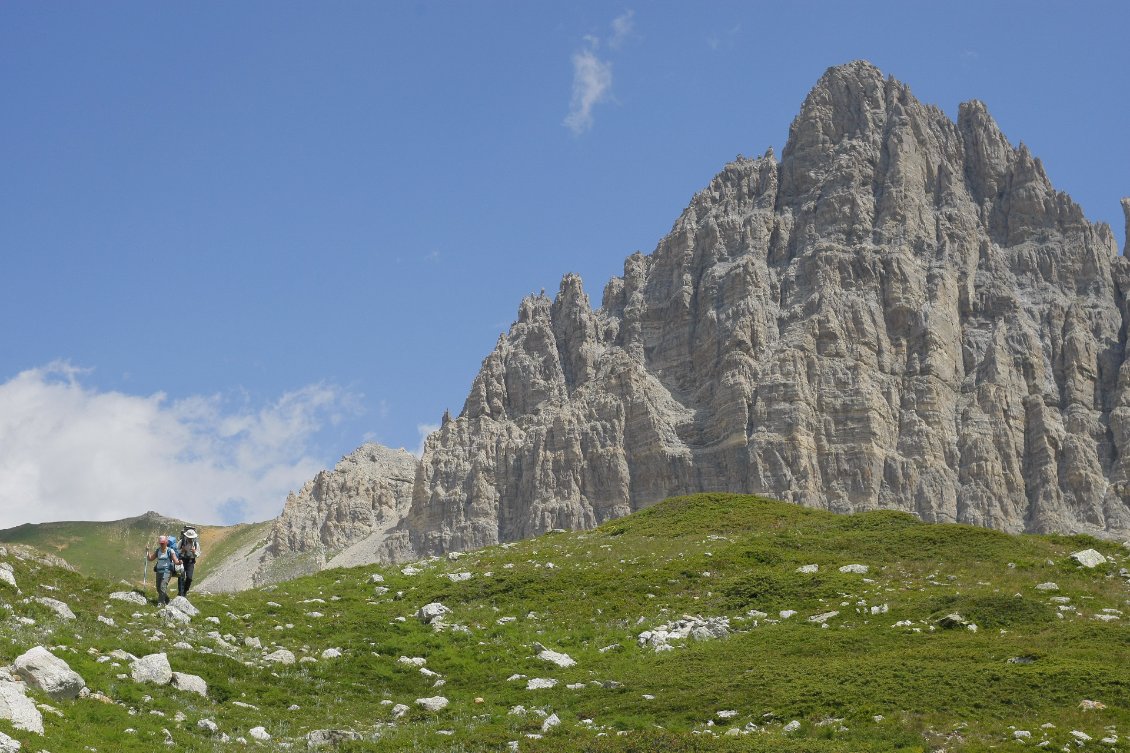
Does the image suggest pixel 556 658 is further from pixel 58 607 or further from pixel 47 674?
pixel 47 674

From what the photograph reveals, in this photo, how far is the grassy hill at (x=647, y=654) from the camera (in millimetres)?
22828

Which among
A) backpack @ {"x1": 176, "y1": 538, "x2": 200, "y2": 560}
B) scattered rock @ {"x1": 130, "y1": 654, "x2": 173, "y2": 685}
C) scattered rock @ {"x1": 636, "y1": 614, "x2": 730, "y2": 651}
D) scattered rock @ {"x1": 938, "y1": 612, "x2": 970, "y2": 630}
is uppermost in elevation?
backpack @ {"x1": 176, "y1": 538, "x2": 200, "y2": 560}

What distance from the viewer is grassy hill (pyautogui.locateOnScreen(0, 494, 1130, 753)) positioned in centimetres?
2283

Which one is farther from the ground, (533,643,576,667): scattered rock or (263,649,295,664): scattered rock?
(263,649,295,664): scattered rock

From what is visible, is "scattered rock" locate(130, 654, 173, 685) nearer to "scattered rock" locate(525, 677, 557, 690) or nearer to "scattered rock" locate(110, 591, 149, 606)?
"scattered rock" locate(110, 591, 149, 606)

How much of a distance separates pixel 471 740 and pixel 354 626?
39.3 feet

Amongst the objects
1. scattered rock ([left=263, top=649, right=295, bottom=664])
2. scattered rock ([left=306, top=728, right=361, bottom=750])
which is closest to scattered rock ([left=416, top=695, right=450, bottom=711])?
scattered rock ([left=306, top=728, right=361, bottom=750])

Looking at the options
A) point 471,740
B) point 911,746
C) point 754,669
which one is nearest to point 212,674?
point 471,740

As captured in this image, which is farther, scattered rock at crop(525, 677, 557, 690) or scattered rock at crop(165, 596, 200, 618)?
scattered rock at crop(165, 596, 200, 618)

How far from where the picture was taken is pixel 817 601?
37.2 meters

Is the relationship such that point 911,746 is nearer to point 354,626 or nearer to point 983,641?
point 983,641

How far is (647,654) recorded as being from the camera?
32.2m

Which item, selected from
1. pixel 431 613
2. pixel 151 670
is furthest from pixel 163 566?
pixel 151 670

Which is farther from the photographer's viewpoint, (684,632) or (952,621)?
(684,632)
